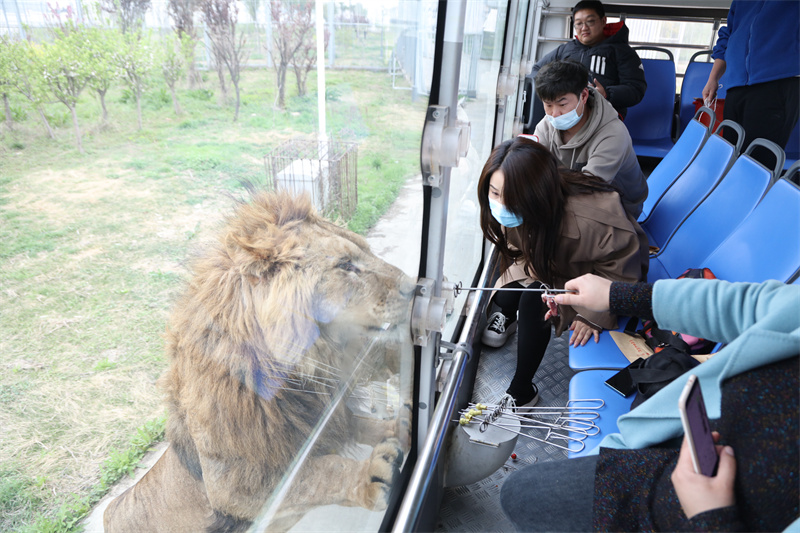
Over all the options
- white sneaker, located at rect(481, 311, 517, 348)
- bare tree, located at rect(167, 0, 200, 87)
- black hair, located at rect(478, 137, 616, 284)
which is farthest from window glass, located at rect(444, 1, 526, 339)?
bare tree, located at rect(167, 0, 200, 87)

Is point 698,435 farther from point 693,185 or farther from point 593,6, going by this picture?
point 593,6

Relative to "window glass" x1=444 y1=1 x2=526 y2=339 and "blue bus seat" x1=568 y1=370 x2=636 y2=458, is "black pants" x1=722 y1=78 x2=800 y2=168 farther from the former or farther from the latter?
"blue bus seat" x1=568 y1=370 x2=636 y2=458

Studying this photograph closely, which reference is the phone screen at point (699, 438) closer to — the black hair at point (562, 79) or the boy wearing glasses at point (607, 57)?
the black hair at point (562, 79)

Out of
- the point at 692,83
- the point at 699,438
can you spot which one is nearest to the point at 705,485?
the point at 699,438

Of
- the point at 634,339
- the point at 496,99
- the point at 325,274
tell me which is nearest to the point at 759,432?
the point at 325,274

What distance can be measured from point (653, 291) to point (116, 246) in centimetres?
113

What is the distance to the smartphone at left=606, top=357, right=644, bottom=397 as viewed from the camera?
5.66ft

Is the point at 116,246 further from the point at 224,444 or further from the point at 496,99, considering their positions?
the point at 496,99

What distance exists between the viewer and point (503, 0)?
2.82 m

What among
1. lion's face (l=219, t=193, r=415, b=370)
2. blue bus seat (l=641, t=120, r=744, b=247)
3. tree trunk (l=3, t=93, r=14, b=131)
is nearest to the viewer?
tree trunk (l=3, t=93, r=14, b=131)

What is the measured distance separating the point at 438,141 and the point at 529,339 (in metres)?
1.28

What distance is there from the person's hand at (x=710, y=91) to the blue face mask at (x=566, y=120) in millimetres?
1639

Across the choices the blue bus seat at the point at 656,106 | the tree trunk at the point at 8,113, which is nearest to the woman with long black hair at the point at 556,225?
the tree trunk at the point at 8,113

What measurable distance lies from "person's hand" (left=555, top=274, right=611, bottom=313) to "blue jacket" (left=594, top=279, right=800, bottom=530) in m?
0.15
